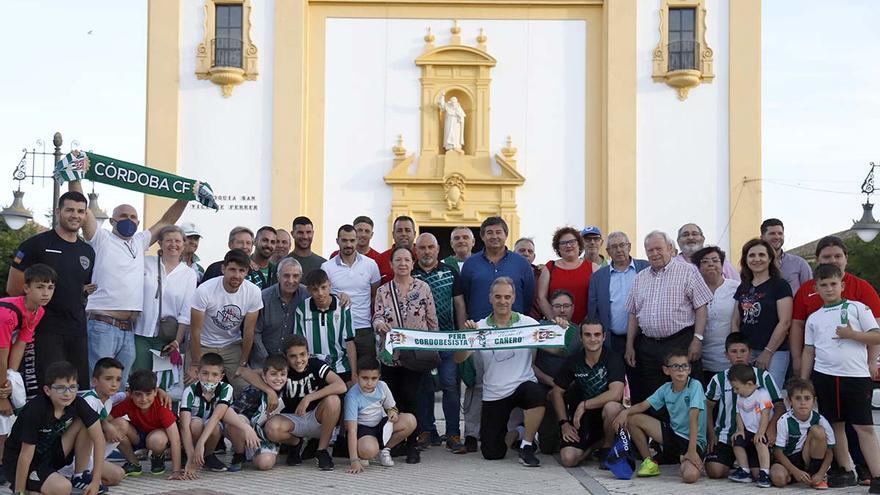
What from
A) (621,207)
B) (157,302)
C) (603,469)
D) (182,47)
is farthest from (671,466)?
(182,47)

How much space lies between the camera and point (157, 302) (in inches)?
329

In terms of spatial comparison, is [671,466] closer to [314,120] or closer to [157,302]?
[157,302]

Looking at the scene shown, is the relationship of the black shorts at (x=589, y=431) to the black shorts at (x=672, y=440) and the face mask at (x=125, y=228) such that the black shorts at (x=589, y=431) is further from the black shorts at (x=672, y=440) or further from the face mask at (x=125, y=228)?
the face mask at (x=125, y=228)

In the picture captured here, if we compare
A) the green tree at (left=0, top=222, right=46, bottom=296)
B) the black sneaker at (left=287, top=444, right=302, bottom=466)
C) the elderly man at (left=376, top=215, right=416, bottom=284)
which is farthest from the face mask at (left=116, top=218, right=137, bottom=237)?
the green tree at (left=0, top=222, right=46, bottom=296)

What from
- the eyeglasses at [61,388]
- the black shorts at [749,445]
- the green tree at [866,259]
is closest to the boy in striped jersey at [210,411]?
the eyeglasses at [61,388]

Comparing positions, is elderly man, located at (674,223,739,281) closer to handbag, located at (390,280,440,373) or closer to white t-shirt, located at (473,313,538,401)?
white t-shirt, located at (473,313,538,401)

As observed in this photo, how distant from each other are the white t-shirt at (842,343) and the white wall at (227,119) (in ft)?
57.0

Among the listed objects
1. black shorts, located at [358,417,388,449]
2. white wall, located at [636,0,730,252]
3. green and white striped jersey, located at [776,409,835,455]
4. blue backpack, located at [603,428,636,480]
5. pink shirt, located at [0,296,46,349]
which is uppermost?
white wall, located at [636,0,730,252]

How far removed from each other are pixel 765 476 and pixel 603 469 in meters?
1.30

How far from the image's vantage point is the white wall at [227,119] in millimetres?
23266

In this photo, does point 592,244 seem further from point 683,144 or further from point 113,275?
point 683,144

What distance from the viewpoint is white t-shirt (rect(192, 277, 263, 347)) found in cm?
812

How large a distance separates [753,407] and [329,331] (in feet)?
11.1

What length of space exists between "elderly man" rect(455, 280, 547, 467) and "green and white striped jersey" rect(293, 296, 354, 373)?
991 millimetres
